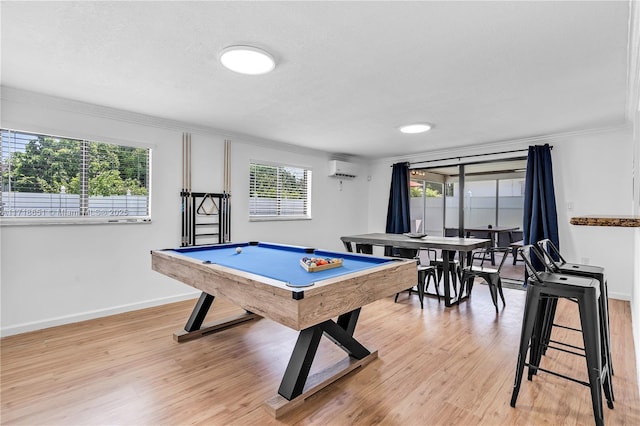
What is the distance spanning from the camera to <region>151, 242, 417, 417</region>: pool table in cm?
172

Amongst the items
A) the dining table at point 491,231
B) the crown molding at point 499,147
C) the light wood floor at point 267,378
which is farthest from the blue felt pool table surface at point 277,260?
the dining table at point 491,231

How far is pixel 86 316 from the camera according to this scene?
346 centimetres

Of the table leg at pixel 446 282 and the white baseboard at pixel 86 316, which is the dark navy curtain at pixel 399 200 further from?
the white baseboard at pixel 86 316

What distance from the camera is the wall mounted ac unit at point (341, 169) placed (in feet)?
20.0

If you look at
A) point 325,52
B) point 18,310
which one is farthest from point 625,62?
point 18,310

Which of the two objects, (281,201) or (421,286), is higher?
(281,201)

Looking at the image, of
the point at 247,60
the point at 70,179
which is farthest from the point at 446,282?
the point at 70,179

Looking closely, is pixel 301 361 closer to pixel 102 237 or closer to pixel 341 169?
pixel 102 237

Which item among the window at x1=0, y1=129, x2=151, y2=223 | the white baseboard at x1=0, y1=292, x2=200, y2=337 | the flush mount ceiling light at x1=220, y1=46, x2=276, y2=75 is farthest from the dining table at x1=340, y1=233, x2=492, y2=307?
the window at x1=0, y1=129, x2=151, y2=223

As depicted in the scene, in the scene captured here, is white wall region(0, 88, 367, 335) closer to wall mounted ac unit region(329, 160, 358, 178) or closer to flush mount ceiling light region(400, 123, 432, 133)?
wall mounted ac unit region(329, 160, 358, 178)

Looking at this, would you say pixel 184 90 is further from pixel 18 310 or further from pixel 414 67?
pixel 18 310

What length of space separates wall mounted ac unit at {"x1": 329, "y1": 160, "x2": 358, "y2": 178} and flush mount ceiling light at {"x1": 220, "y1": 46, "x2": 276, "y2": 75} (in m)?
3.64

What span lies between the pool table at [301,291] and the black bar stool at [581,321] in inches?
30.1

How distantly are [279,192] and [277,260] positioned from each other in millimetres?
2893
